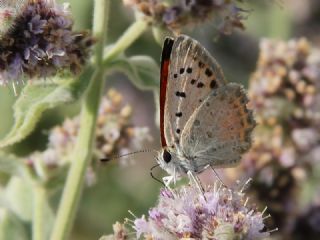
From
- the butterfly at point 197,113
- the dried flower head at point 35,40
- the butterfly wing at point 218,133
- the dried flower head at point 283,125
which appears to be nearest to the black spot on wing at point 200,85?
the butterfly at point 197,113

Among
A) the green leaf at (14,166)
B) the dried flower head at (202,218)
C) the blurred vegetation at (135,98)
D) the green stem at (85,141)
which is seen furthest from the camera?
the blurred vegetation at (135,98)

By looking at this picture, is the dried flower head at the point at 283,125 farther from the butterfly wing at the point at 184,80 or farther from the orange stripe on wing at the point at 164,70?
the orange stripe on wing at the point at 164,70

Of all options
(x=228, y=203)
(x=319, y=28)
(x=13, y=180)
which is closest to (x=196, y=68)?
(x=228, y=203)

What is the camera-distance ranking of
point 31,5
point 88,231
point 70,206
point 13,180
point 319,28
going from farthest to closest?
1. point 319,28
2. point 88,231
3. point 13,180
4. point 70,206
5. point 31,5

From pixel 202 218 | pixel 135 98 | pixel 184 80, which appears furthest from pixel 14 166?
pixel 135 98

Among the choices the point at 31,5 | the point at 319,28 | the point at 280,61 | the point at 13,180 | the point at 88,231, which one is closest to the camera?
the point at 31,5

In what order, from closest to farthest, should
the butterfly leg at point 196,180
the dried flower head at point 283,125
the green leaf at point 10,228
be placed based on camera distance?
the butterfly leg at point 196,180 < the green leaf at point 10,228 < the dried flower head at point 283,125

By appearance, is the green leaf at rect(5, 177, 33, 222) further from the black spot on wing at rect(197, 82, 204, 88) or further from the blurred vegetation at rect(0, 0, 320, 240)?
the black spot on wing at rect(197, 82, 204, 88)

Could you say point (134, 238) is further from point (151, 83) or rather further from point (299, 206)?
point (299, 206)
